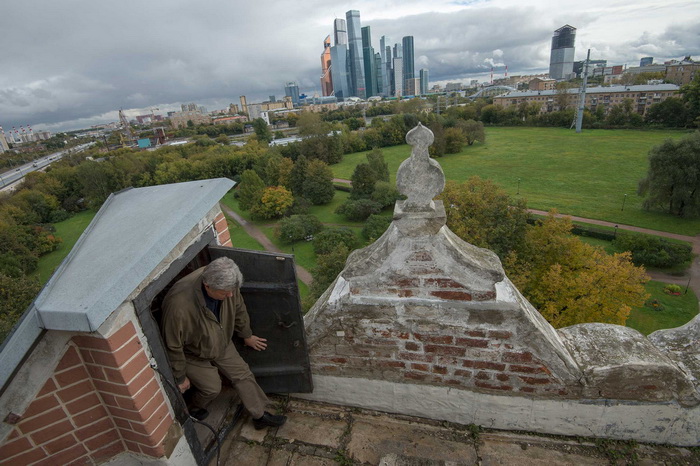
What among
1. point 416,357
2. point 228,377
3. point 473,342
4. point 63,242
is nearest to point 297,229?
point 228,377

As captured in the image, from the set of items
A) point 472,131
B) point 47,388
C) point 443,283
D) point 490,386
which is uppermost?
point 443,283

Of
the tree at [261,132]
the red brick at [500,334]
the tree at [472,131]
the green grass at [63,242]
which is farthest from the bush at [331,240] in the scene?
the tree at [261,132]

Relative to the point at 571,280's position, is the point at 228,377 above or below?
above

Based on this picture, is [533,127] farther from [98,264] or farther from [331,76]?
[331,76]

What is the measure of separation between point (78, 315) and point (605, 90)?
292ft

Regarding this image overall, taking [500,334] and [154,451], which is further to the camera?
[500,334]

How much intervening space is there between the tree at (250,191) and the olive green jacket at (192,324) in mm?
33610

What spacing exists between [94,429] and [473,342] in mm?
2570

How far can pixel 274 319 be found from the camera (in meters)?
2.87

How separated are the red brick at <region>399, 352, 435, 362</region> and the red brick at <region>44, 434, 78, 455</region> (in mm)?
2216

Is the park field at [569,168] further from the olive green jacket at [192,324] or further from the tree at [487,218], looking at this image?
the olive green jacket at [192,324]

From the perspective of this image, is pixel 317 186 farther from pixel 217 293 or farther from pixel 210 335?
pixel 217 293

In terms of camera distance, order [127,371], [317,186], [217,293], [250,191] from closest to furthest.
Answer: [127,371]
[217,293]
[250,191]
[317,186]

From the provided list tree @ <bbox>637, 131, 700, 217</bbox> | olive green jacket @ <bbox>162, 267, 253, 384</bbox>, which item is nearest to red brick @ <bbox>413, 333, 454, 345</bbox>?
olive green jacket @ <bbox>162, 267, 253, 384</bbox>
